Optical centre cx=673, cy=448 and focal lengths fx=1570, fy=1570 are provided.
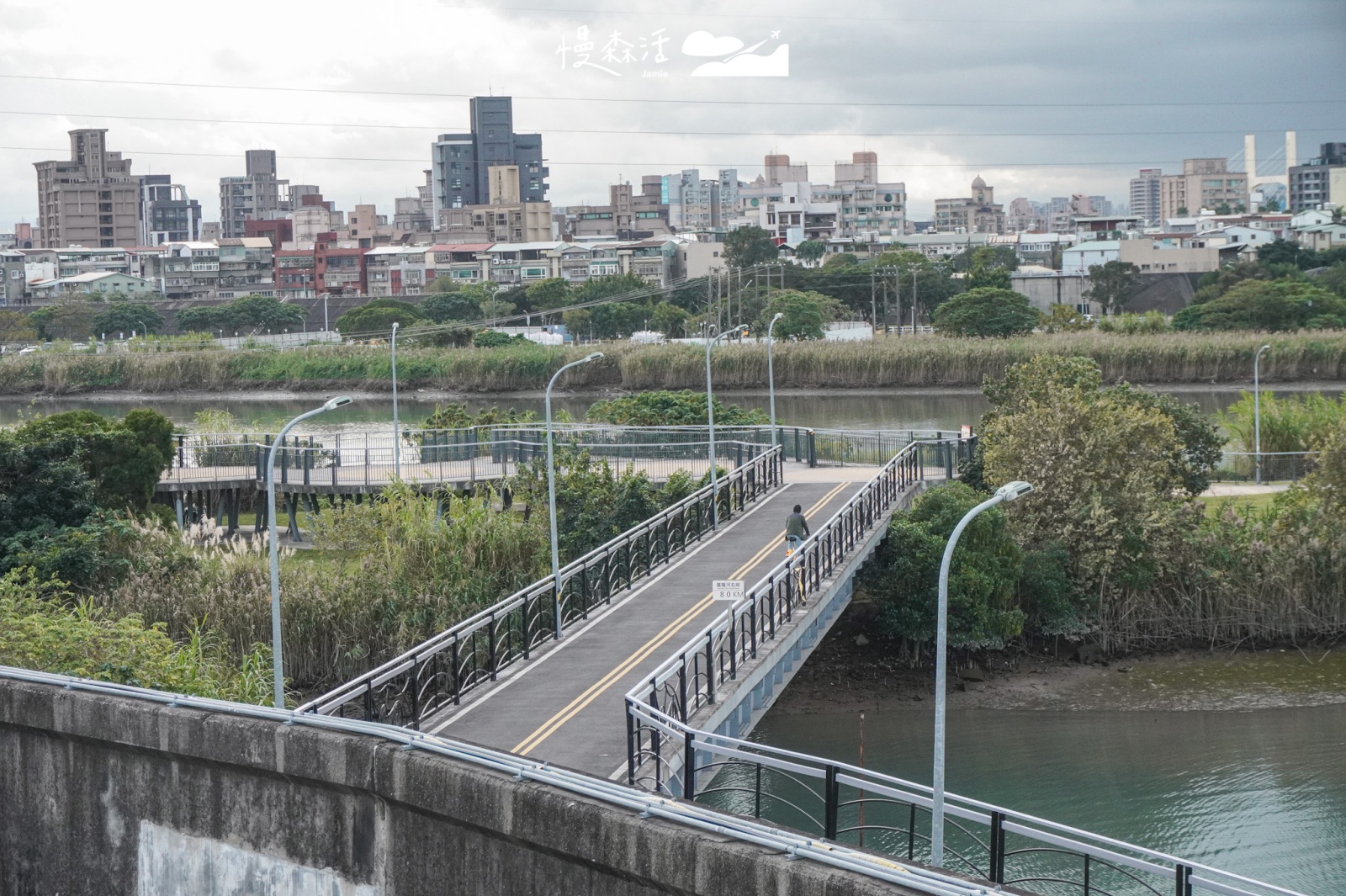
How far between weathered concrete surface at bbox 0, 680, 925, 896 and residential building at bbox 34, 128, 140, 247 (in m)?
191

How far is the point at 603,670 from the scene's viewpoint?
21906mm

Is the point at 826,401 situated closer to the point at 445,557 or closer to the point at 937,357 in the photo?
the point at 937,357

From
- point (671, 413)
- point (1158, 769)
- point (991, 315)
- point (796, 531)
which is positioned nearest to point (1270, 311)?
point (991, 315)

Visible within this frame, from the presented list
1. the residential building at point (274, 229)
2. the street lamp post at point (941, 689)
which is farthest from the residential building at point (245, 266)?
the street lamp post at point (941, 689)

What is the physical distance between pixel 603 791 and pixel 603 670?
28.2ft

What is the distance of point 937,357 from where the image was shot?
82188 mm

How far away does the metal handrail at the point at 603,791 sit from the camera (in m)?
11.4

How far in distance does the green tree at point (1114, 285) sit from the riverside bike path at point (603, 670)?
92.5 m

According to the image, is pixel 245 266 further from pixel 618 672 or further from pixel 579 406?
pixel 618 672

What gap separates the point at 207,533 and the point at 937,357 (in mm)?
51581

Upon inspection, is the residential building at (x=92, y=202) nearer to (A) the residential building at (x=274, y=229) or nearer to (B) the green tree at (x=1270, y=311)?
(A) the residential building at (x=274, y=229)

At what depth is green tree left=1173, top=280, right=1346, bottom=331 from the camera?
288ft

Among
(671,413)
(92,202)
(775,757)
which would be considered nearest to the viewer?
(775,757)

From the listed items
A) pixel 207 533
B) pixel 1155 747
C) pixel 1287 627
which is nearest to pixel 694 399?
pixel 207 533
